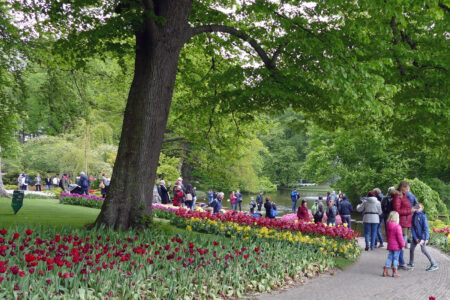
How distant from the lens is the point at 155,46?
836 centimetres

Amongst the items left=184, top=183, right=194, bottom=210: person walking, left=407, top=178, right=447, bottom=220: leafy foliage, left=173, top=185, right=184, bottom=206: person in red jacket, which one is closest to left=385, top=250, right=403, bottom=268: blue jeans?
left=184, top=183, right=194, bottom=210: person walking

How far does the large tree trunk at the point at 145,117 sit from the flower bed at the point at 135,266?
2.30ft

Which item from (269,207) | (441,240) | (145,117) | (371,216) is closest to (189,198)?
Result: (269,207)

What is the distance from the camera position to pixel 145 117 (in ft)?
26.7

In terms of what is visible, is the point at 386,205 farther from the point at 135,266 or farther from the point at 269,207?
the point at 135,266

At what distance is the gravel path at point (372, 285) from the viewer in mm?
6268

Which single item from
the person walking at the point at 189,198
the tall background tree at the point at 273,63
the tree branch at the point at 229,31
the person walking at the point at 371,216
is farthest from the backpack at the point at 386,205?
the person walking at the point at 189,198

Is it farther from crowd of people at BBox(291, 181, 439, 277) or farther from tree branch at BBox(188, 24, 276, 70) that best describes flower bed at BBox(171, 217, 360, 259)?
tree branch at BBox(188, 24, 276, 70)

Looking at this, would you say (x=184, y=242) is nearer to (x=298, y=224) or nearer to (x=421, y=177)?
(x=298, y=224)

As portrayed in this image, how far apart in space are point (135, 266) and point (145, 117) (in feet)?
12.4

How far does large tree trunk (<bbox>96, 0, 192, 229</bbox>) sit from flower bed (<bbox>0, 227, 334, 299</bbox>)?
0.70 m

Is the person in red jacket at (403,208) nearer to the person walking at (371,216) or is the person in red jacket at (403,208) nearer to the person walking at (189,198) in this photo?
the person walking at (371,216)

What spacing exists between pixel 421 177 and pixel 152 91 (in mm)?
29281

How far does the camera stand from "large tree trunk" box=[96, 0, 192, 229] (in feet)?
26.4
